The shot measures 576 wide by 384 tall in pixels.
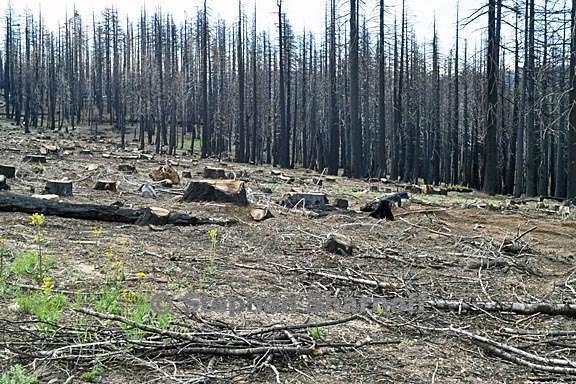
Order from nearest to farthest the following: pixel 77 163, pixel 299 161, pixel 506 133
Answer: pixel 77 163 < pixel 506 133 < pixel 299 161

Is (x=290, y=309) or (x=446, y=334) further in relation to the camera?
(x=290, y=309)

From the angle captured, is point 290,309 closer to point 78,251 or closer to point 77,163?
point 78,251

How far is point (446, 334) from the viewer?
4859 millimetres

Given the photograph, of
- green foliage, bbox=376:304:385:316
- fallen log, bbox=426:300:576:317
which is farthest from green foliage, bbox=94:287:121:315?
fallen log, bbox=426:300:576:317

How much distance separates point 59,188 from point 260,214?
13.6 feet

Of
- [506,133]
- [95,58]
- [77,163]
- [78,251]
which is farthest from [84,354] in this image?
[95,58]

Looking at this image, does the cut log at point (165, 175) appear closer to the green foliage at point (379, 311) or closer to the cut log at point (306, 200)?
the cut log at point (306, 200)

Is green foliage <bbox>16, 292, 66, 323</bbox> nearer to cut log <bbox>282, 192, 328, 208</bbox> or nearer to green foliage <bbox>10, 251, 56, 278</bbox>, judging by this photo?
green foliage <bbox>10, 251, 56, 278</bbox>

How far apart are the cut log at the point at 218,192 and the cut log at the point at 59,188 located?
2176 mm

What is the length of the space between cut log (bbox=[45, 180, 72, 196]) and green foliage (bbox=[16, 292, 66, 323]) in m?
6.95

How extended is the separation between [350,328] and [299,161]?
50.0 m

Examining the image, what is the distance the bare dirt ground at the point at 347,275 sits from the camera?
13.2ft

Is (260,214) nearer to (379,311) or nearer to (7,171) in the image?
(379,311)

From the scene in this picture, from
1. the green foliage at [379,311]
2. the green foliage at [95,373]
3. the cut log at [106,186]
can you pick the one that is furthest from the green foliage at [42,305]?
the cut log at [106,186]
